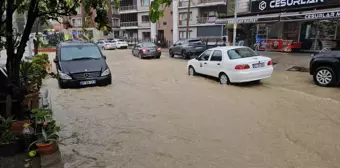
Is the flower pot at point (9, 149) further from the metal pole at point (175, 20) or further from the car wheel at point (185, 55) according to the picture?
the metal pole at point (175, 20)

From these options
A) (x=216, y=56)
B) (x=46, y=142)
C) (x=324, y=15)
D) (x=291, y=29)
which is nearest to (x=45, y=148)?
(x=46, y=142)

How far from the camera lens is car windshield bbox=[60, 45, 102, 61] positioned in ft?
34.4

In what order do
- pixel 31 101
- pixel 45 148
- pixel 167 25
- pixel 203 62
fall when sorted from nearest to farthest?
pixel 45 148 → pixel 31 101 → pixel 203 62 → pixel 167 25

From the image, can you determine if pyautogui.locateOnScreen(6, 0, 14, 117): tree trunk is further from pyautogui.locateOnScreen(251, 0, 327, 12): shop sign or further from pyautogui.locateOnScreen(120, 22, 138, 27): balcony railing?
pyautogui.locateOnScreen(120, 22, 138, 27): balcony railing

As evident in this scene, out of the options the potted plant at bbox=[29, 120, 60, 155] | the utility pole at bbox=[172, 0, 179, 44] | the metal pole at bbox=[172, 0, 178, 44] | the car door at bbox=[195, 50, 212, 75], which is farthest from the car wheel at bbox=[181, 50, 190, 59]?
the utility pole at bbox=[172, 0, 179, 44]

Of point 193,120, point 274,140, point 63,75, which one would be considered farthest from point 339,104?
point 63,75

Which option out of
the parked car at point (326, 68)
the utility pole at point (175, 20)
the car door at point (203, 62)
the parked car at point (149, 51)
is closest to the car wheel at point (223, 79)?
the car door at point (203, 62)

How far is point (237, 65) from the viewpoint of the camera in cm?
979

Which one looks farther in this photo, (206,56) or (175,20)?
(175,20)

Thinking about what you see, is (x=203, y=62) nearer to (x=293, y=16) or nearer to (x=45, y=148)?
(x=45, y=148)

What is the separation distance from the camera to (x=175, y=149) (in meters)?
4.98

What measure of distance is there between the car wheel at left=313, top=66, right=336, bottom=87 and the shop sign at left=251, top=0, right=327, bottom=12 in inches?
447

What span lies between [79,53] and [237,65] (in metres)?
6.01

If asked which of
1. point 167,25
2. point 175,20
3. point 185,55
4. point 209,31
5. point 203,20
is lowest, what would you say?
point 185,55
